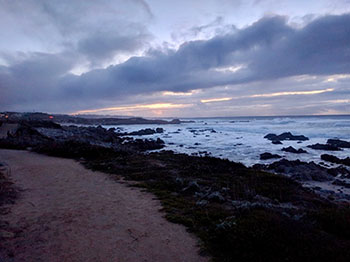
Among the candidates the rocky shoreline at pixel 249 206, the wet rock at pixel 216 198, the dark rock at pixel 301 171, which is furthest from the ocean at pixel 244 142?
the wet rock at pixel 216 198

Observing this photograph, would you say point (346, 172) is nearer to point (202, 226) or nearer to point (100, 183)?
point (202, 226)

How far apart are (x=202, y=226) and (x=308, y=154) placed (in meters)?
18.6

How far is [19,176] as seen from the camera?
9.61 m

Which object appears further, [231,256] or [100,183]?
[100,183]

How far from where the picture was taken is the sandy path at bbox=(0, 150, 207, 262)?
163 inches

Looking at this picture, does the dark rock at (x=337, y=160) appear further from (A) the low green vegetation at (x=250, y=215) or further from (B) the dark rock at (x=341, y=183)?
(A) the low green vegetation at (x=250, y=215)

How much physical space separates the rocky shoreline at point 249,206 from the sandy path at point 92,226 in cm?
64

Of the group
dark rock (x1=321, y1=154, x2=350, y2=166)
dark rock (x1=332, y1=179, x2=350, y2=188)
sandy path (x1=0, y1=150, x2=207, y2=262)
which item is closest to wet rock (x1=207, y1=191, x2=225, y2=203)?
sandy path (x1=0, y1=150, x2=207, y2=262)

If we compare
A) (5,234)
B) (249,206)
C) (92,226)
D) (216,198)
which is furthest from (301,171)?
(5,234)

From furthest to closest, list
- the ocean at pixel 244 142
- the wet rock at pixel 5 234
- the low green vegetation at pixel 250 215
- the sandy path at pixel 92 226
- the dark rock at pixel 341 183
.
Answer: the ocean at pixel 244 142, the dark rock at pixel 341 183, the wet rock at pixel 5 234, the sandy path at pixel 92 226, the low green vegetation at pixel 250 215

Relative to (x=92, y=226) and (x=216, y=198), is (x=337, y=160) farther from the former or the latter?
(x=92, y=226)

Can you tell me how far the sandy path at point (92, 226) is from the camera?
4.15m

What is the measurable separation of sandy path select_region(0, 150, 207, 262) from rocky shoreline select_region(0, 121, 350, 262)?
0.64 metres

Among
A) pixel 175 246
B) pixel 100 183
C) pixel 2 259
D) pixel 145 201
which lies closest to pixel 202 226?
pixel 175 246
